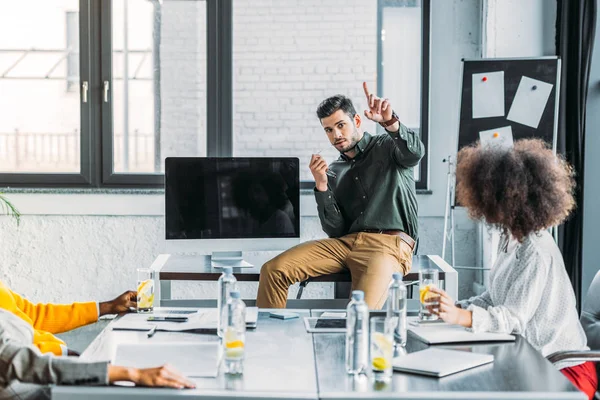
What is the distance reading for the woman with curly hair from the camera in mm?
2078

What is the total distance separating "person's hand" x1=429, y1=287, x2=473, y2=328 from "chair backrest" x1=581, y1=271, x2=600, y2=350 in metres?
0.52

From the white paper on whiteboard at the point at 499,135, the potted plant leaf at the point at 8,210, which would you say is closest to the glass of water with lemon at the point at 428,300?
the white paper on whiteboard at the point at 499,135

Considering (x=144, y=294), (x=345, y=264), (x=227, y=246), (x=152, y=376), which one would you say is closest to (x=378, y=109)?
(x=345, y=264)

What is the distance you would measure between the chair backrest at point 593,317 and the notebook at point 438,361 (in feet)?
2.19

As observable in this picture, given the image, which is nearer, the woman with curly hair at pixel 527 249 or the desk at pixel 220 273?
the woman with curly hair at pixel 527 249

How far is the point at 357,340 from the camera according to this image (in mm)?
1734

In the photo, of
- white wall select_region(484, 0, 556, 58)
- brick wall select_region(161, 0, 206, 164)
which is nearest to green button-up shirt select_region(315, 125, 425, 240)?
white wall select_region(484, 0, 556, 58)

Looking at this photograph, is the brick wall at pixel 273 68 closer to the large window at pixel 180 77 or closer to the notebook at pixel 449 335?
the large window at pixel 180 77

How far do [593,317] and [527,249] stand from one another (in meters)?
0.52

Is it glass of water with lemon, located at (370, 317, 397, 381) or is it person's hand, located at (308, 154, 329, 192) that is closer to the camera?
glass of water with lemon, located at (370, 317, 397, 381)

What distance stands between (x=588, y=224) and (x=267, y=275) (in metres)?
1.80

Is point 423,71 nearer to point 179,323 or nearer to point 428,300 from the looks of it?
point 428,300

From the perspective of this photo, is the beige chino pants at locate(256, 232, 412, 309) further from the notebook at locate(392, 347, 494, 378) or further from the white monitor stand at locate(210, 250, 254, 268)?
the notebook at locate(392, 347, 494, 378)

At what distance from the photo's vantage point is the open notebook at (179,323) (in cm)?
219
